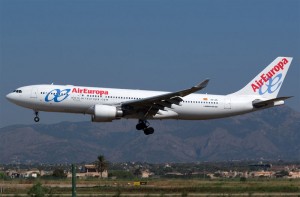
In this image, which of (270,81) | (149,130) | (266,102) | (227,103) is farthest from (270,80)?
(149,130)

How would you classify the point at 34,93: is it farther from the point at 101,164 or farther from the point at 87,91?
the point at 101,164

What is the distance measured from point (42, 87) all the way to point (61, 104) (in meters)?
2.38

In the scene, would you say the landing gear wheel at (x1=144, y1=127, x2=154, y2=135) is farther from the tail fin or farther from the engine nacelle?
the tail fin

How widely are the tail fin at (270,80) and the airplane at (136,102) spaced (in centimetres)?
91

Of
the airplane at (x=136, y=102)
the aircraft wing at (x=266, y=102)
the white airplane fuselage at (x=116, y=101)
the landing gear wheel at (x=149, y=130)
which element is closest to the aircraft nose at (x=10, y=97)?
the airplane at (x=136, y=102)

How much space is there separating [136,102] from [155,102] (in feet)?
5.91

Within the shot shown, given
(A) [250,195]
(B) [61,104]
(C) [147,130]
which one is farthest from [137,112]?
(A) [250,195]

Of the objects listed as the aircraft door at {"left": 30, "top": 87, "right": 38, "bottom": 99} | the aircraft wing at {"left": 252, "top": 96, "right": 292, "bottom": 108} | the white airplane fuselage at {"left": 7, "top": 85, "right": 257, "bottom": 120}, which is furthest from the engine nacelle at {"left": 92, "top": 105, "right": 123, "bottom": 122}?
the aircraft wing at {"left": 252, "top": 96, "right": 292, "bottom": 108}

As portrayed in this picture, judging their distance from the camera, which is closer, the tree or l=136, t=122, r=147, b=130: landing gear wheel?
l=136, t=122, r=147, b=130: landing gear wheel

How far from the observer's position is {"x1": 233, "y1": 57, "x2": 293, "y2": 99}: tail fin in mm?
69438

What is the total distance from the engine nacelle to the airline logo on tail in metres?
14.5

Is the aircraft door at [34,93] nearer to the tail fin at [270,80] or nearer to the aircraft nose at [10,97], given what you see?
the aircraft nose at [10,97]

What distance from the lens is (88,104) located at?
61719 millimetres

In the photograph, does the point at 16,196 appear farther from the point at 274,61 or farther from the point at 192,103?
the point at 274,61
